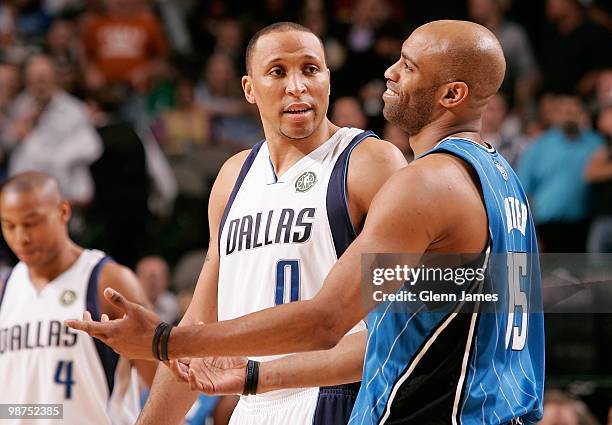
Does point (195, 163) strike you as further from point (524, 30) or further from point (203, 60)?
point (524, 30)

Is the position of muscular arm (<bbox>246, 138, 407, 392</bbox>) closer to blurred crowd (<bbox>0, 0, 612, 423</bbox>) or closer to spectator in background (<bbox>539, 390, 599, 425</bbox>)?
spectator in background (<bbox>539, 390, 599, 425</bbox>)

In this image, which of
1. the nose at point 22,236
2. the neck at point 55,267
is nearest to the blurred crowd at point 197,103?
the neck at point 55,267

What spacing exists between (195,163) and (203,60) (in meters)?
1.82

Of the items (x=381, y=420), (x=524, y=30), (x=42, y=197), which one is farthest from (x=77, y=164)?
(x=381, y=420)

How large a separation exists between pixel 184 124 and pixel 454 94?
8.66 m

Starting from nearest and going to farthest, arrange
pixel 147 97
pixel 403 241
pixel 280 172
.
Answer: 1. pixel 403 241
2. pixel 280 172
3. pixel 147 97

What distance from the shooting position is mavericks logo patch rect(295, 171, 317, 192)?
188 inches

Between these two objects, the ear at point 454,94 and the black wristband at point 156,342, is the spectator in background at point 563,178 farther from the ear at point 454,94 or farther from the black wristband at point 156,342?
the black wristband at point 156,342

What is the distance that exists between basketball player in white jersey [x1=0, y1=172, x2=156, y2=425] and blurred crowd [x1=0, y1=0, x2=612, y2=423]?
3.32 meters

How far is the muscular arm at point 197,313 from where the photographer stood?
482 cm

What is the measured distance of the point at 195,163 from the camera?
1192 centimetres

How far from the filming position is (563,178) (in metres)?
9.94

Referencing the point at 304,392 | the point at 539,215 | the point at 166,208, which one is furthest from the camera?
the point at 166,208

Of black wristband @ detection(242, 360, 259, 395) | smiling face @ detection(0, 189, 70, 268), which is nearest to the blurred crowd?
smiling face @ detection(0, 189, 70, 268)
